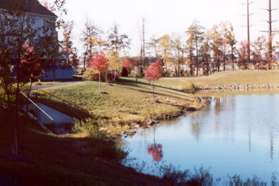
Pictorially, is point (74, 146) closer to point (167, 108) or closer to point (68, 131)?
point (68, 131)

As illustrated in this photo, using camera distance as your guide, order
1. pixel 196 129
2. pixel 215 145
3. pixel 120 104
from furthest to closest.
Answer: pixel 120 104 < pixel 196 129 < pixel 215 145

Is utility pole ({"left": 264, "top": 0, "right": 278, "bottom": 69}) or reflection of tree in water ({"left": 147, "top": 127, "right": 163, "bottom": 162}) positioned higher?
utility pole ({"left": 264, "top": 0, "right": 278, "bottom": 69})

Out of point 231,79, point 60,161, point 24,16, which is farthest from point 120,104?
point 231,79

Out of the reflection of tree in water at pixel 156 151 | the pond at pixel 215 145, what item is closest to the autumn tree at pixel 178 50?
the pond at pixel 215 145

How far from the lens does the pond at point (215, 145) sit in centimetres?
2312

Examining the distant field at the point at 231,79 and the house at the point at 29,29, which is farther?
the distant field at the point at 231,79

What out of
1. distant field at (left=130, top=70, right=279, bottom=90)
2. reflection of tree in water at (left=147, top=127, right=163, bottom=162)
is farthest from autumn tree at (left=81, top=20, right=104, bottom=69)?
reflection of tree in water at (left=147, top=127, right=163, bottom=162)

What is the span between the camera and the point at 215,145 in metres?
29.8

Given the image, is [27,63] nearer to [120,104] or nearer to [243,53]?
[120,104]

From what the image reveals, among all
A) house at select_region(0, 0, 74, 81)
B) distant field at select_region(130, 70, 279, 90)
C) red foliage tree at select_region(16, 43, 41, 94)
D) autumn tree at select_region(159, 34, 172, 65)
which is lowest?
distant field at select_region(130, 70, 279, 90)

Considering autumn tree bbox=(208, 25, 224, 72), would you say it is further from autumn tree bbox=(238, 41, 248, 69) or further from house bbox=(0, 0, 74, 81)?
house bbox=(0, 0, 74, 81)

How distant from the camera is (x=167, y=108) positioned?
51.5 m

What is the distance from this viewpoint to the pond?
23.1 m

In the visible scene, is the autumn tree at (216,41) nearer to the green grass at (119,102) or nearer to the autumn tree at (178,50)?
the autumn tree at (178,50)
